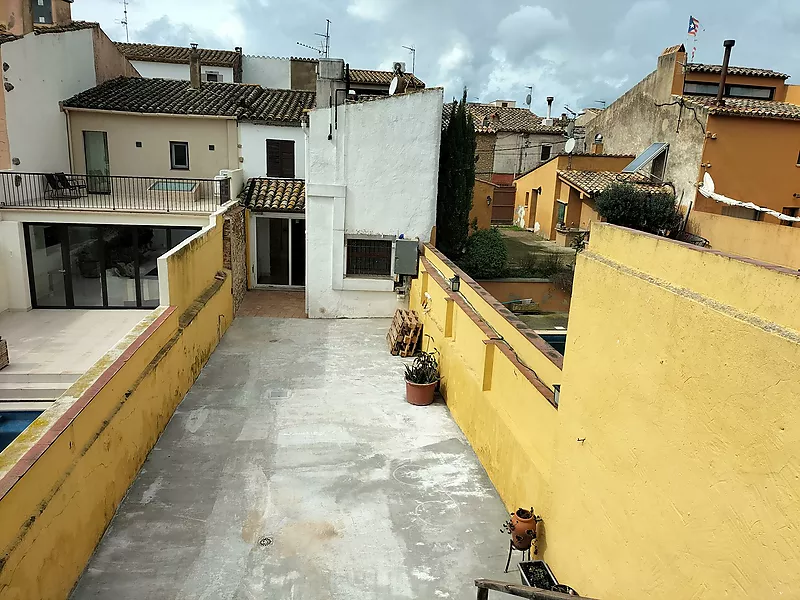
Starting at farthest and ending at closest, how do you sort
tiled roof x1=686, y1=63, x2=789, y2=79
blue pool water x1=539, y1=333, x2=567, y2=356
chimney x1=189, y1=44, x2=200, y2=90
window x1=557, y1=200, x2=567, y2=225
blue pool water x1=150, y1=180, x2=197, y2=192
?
1. tiled roof x1=686, y1=63, x2=789, y2=79
2. window x1=557, y1=200, x2=567, y2=225
3. chimney x1=189, y1=44, x2=200, y2=90
4. blue pool water x1=150, y1=180, x2=197, y2=192
5. blue pool water x1=539, y1=333, x2=567, y2=356

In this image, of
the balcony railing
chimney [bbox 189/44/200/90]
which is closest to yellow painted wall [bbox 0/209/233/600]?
the balcony railing

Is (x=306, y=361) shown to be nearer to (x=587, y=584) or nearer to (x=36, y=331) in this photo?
(x=36, y=331)

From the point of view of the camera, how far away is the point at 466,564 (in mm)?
6465

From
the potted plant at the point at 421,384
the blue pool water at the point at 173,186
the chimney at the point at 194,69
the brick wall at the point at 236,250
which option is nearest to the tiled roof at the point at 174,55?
the chimney at the point at 194,69

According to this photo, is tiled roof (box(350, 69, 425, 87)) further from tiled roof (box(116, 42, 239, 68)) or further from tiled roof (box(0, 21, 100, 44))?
tiled roof (box(0, 21, 100, 44))

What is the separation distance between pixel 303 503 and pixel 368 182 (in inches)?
367

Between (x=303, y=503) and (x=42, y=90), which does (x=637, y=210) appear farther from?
(x=42, y=90)

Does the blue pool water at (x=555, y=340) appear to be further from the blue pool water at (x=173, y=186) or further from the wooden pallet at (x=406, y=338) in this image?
the blue pool water at (x=173, y=186)

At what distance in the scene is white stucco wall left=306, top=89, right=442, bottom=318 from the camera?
1430cm

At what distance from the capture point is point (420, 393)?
34.7ft

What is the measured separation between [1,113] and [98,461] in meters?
13.0

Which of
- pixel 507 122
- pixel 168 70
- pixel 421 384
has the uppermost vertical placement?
pixel 168 70

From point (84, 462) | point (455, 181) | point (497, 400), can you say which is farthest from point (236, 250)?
point (497, 400)

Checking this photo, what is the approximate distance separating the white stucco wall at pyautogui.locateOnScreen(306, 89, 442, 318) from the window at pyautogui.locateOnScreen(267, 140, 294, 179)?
500 cm
